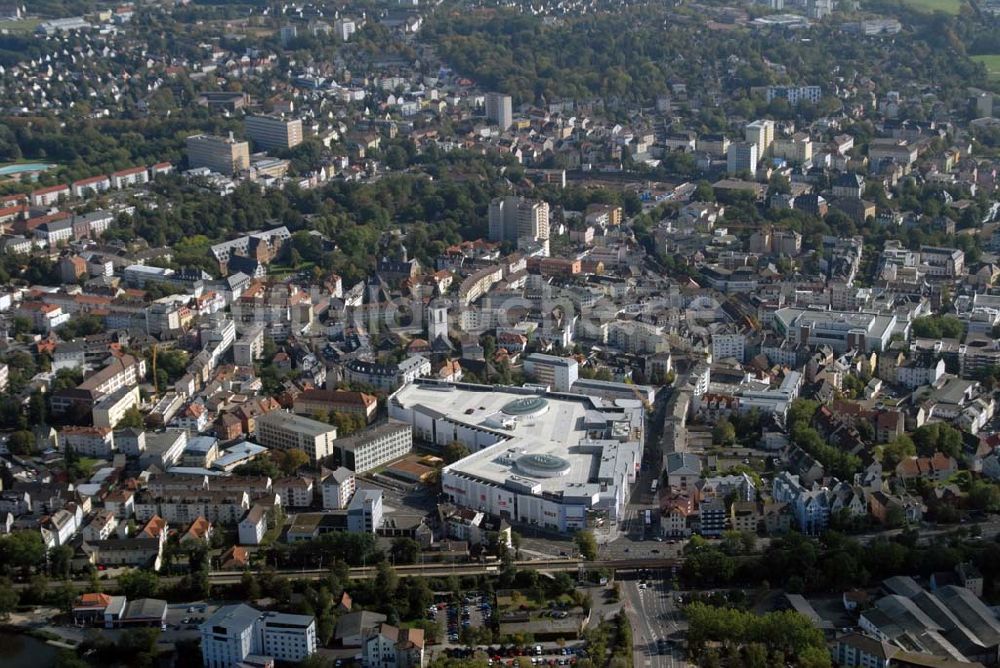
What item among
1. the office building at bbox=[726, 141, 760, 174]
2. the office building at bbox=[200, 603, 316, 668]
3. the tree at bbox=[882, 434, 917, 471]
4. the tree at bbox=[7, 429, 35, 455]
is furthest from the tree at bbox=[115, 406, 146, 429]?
the office building at bbox=[726, 141, 760, 174]

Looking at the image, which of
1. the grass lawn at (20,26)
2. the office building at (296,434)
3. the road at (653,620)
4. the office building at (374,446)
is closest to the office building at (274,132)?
the grass lawn at (20,26)

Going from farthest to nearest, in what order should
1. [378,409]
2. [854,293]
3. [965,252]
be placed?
[965,252], [854,293], [378,409]

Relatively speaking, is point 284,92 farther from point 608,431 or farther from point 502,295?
point 608,431

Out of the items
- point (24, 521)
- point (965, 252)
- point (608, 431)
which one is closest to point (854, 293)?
point (965, 252)

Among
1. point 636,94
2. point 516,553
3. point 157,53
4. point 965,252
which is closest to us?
point 516,553

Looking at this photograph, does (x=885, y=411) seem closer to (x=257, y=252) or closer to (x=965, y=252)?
(x=965, y=252)

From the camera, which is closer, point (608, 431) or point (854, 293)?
point (608, 431)

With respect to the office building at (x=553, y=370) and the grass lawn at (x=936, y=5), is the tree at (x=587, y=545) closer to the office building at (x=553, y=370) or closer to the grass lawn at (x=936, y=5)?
the office building at (x=553, y=370)
